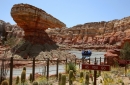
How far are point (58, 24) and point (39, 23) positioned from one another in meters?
5.61

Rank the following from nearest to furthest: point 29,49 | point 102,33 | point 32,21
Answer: point 29,49
point 32,21
point 102,33

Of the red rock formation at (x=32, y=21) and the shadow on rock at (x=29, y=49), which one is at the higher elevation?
the red rock formation at (x=32, y=21)

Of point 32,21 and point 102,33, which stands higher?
point 102,33

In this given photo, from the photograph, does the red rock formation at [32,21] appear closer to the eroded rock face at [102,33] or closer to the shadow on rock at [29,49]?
the shadow on rock at [29,49]

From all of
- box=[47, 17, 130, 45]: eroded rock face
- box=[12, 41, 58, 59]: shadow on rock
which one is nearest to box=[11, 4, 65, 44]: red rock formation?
box=[12, 41, 58, 59]: shadow on rock

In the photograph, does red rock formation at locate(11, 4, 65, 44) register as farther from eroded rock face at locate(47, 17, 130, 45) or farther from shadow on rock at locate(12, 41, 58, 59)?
eroded rock face at locate(47, 17, 130, 45)

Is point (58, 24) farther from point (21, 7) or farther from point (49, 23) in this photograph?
point (21, 7)

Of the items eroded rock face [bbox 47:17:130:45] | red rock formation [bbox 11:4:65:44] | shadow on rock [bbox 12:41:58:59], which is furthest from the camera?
eroded rock face [bbox 47:17:130:45]

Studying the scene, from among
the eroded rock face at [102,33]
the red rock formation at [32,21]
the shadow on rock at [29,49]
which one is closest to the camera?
the red rock formation at [32,21]

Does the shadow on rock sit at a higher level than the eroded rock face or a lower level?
lower

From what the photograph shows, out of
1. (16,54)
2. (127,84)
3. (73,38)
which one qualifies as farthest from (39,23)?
(73,38)

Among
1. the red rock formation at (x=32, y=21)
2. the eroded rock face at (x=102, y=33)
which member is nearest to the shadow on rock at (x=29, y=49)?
the red rock formation at (x=32, y=21)

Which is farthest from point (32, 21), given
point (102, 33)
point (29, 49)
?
point (102, 33)

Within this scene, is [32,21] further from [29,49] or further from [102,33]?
[102,33]
